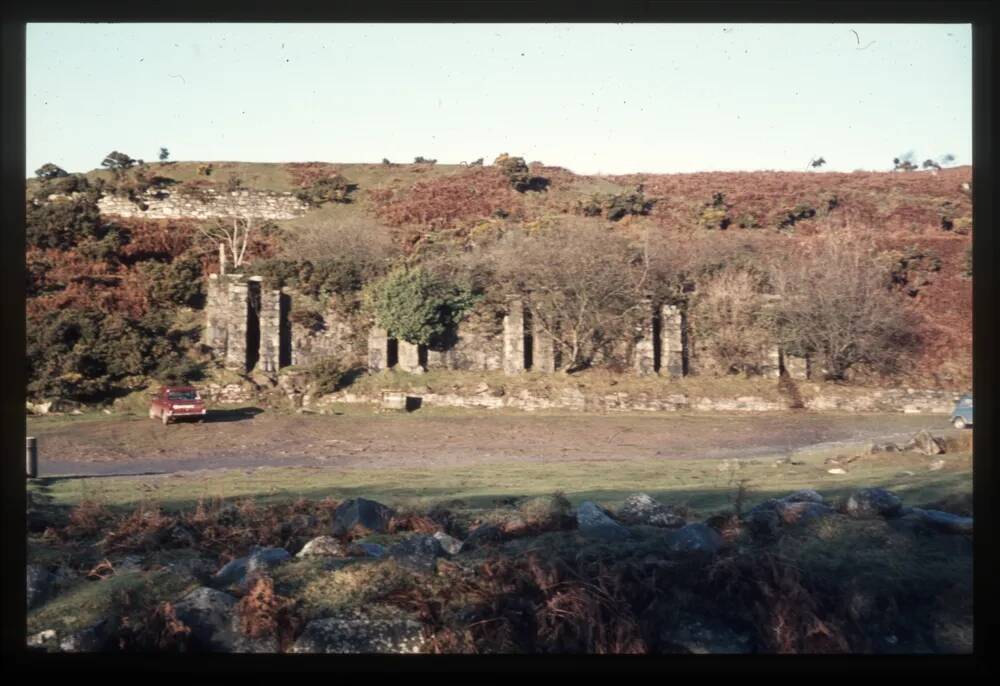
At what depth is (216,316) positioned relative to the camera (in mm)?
11922

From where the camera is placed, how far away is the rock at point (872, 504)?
8656 mm

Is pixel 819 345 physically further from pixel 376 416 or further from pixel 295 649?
pixel 295 649

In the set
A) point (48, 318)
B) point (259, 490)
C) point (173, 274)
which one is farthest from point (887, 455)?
point (48, 318)

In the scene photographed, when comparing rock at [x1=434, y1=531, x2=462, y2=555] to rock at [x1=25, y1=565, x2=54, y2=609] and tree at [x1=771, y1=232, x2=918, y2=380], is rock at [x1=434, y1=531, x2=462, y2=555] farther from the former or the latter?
tree at [x1=771, y1=232, x2=918, y2=380]

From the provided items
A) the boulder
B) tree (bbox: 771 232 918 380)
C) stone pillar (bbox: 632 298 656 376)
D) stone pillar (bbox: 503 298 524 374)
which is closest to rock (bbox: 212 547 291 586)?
stone pillar (bbox: 503 298 524 374)

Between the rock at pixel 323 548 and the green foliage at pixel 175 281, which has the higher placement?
the green foliage at pixel 175 281

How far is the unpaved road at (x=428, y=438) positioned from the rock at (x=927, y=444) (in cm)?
27

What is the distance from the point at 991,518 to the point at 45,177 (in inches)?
435

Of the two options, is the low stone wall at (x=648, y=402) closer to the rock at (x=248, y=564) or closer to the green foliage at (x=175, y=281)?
the green foliage at (x=175, y=281)

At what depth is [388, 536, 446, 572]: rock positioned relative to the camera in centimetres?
775

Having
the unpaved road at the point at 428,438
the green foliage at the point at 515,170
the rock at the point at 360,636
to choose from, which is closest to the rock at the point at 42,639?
the rock at the point at 360,636

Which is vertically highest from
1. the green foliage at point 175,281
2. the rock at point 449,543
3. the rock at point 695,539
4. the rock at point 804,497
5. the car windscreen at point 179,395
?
the green foliage at point 175,281

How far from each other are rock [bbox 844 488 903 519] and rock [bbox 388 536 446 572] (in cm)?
388

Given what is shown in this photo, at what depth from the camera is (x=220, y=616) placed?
7.23m
